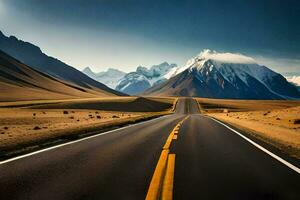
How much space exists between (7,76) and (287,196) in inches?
8353

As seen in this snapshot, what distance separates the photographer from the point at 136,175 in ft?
22.7

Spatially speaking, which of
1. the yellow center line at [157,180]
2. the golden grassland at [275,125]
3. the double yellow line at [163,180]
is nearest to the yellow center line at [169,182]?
the double yellow line at [163,180]

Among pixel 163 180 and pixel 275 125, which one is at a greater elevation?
pixel 275 125

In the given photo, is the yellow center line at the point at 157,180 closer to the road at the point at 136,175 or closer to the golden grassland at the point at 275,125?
the road at the point at 136,175

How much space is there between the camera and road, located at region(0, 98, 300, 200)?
5586 mm

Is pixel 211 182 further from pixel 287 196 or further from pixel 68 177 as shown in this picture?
pixel 68 177

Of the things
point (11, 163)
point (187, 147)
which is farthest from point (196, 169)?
point (11, 163)

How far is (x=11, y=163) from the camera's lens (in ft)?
26.0

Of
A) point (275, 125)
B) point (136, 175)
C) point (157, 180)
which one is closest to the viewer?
point (157, 180)

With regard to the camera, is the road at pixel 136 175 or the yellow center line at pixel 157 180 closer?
the yellow center line at pixel 157 180

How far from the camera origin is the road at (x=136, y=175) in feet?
18.3

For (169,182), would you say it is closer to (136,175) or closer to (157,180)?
(157,180)

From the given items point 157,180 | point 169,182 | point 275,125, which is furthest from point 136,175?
point 275,125

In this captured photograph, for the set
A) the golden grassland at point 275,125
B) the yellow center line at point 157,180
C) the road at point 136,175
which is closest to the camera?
the yellow center line at point 157,180
